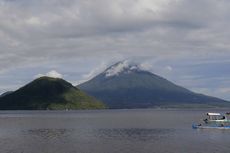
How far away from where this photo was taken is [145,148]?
338ft

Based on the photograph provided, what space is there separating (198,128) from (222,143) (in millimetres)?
51867

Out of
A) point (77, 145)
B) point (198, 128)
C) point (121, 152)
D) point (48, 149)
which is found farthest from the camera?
point (198, 128)

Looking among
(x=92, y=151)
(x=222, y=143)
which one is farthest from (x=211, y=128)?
(x=92, y=151)

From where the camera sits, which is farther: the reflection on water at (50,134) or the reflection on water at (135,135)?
the reflection on water at (50,134)

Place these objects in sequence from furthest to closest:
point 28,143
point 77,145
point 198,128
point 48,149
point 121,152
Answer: point 198,128
point 28,143
point 77,145
point 48,149
point 121,152

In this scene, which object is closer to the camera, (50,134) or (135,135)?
(135,135)

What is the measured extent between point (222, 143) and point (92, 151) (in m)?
36.8

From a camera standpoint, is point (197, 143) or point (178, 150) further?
point (197, 143)

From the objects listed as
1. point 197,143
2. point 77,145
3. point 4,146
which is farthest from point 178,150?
point 4,146

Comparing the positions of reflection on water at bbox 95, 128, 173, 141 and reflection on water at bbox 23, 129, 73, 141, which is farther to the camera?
reflection on water at bbox 23, 129, 73, 141

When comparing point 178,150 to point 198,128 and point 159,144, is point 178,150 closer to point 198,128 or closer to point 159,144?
point 159,144

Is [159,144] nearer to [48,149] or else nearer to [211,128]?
[48,149]

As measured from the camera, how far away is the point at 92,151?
97562mm

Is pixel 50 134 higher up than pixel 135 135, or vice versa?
pixel 50 134
